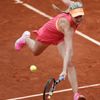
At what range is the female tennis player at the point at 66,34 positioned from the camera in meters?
6.87

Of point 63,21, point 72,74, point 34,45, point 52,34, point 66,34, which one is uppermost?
point 63,21

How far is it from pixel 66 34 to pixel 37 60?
96.3 inches

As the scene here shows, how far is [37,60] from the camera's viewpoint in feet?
30.2

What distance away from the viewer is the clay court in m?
7.92

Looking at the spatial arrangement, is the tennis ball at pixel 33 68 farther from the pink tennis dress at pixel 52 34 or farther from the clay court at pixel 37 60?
the pink tennis dress at pixel 52 34

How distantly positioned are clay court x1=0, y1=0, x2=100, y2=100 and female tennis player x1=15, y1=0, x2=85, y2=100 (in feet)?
2.04

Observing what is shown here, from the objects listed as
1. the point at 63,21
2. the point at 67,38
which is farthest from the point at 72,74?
the point at 63,21

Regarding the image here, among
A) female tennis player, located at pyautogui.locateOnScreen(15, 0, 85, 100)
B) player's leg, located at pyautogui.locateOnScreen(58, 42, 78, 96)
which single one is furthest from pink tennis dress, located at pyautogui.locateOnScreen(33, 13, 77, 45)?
player's leg, located at pyautogui.locateOnScreen(58, 42, 78, 96)

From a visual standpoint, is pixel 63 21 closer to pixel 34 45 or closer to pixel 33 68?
pixel 34 45

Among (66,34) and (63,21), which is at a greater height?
(63,21)

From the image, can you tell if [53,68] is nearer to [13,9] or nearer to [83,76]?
[83,76]

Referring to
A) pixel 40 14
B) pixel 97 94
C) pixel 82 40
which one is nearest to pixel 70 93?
pixel 97 94

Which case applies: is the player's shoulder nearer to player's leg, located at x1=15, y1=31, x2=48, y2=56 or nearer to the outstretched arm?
the outstretched arm

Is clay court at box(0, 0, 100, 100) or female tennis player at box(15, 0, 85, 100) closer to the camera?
female tennis player at box(15, 0, 85, 100)
